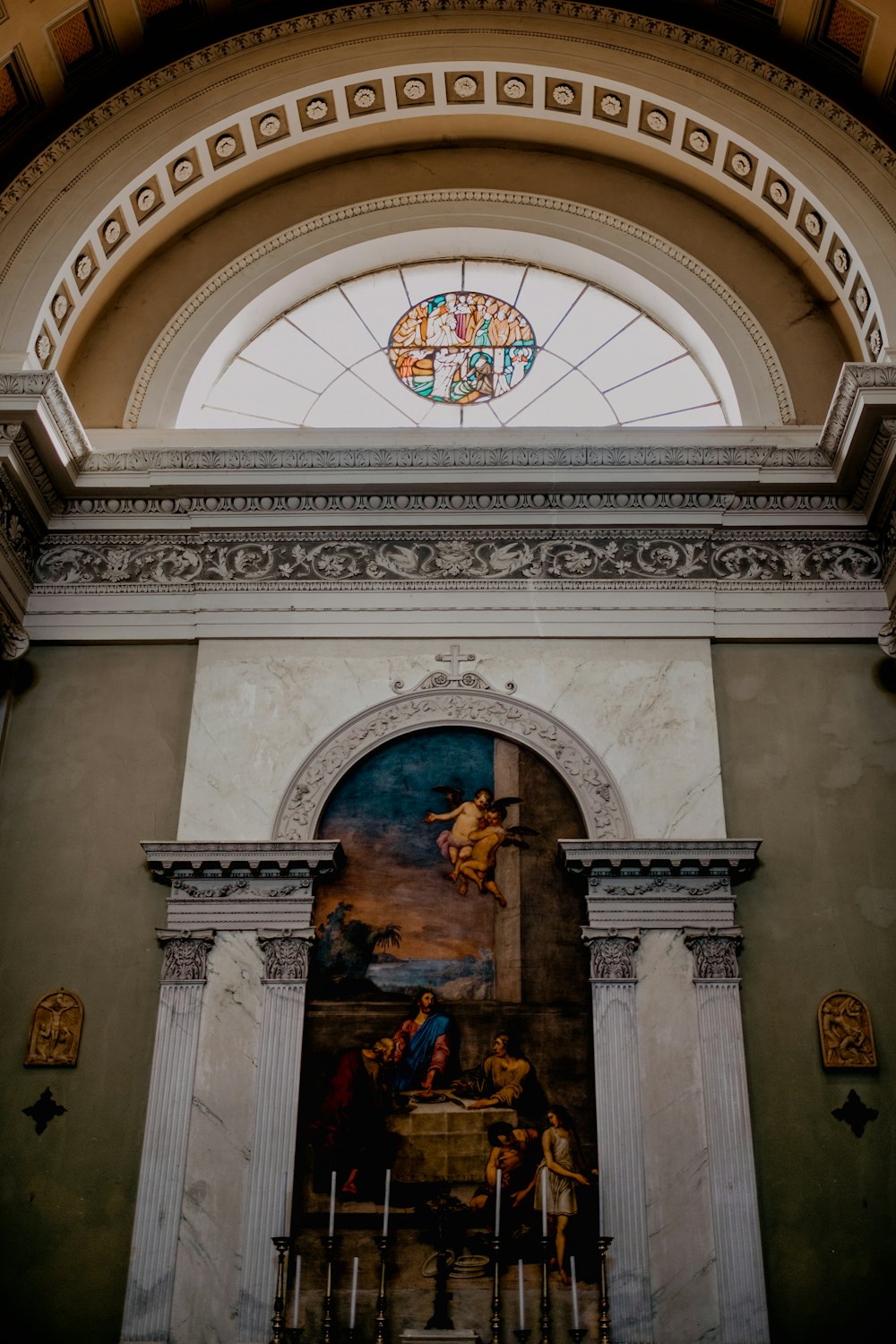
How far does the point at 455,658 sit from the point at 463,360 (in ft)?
9.83

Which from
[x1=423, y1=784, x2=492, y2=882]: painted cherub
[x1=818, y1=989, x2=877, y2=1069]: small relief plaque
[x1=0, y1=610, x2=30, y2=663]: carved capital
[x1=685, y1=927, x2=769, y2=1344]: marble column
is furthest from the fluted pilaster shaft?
[x1=0, y1=610, x2=30, y2=663]: carved capital

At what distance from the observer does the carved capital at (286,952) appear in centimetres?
928

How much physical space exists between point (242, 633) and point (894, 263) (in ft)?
17.7

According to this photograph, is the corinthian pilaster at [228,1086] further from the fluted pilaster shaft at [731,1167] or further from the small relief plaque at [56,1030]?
the fluted pilaster shaft at [731,1167]

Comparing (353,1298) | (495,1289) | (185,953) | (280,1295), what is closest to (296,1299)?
(280,1295)

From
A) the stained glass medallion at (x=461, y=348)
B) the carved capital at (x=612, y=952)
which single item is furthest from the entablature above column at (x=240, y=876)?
the stained glass medallion at (x=461, y=348)

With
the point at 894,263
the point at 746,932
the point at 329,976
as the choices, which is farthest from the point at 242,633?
the point at 894,263

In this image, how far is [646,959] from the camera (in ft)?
30.3

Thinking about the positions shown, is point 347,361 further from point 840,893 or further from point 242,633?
point 840,893

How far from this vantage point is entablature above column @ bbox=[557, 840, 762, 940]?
9.35 metres

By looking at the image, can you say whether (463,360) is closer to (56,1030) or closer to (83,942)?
(83,942)

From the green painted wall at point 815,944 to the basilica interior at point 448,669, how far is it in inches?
1.2

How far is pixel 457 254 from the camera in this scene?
1239cm

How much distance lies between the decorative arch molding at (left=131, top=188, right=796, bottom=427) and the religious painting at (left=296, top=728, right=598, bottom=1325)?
11.8 feet
